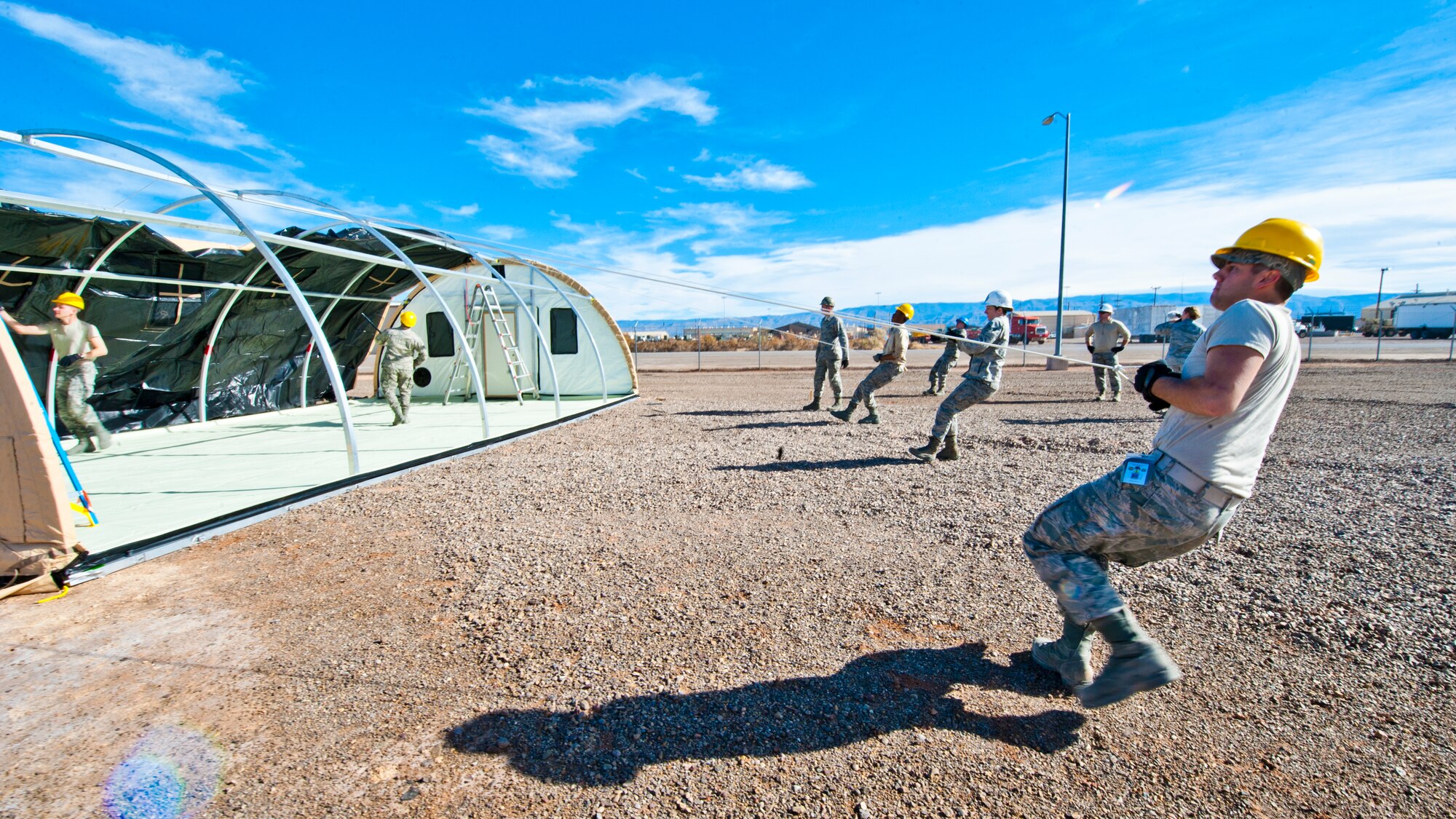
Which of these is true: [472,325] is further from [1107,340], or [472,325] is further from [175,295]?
[1107,340]

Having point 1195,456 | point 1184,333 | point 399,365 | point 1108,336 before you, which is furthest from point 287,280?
point 1108,336

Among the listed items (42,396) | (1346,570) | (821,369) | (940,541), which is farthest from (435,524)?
(821,369)

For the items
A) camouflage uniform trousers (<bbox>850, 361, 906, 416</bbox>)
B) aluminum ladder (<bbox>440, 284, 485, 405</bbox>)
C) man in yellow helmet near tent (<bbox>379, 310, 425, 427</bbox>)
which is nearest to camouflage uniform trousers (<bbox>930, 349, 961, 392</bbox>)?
camouflage uniform trousers (<bbox>850, 361, 906, 416</bbox>)

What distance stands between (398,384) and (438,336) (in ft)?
14.2

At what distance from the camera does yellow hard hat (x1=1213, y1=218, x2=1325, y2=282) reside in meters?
2.15

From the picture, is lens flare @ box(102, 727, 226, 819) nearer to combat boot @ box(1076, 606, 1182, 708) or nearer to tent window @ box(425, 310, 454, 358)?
combat boot @ box(1076, 606, 1182, 708)

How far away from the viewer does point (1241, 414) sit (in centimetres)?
222

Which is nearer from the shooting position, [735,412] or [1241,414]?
[1241,414]

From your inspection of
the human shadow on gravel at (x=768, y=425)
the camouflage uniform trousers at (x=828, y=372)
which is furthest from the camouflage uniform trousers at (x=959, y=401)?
the camouflage uniform trousers at (x=828, y=372)

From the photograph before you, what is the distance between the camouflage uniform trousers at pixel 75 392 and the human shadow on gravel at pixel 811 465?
24.5ft

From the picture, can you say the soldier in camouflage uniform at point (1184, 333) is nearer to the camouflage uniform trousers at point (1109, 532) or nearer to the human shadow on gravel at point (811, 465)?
the human shadow on gravel at point (811, 465)

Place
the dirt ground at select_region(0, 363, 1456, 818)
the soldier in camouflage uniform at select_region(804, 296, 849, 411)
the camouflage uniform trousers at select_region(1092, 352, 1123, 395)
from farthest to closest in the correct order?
the camouflage uniform trousers at select_region(1092, 352, 1123, 395), the soldier in camouflage uniform at select_region(804, 296, 849, 411), the dirt ground at select_region(0, 363, 1456, 818)

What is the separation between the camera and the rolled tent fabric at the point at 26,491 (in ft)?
12.3

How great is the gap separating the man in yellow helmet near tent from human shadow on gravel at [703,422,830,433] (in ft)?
16.3
